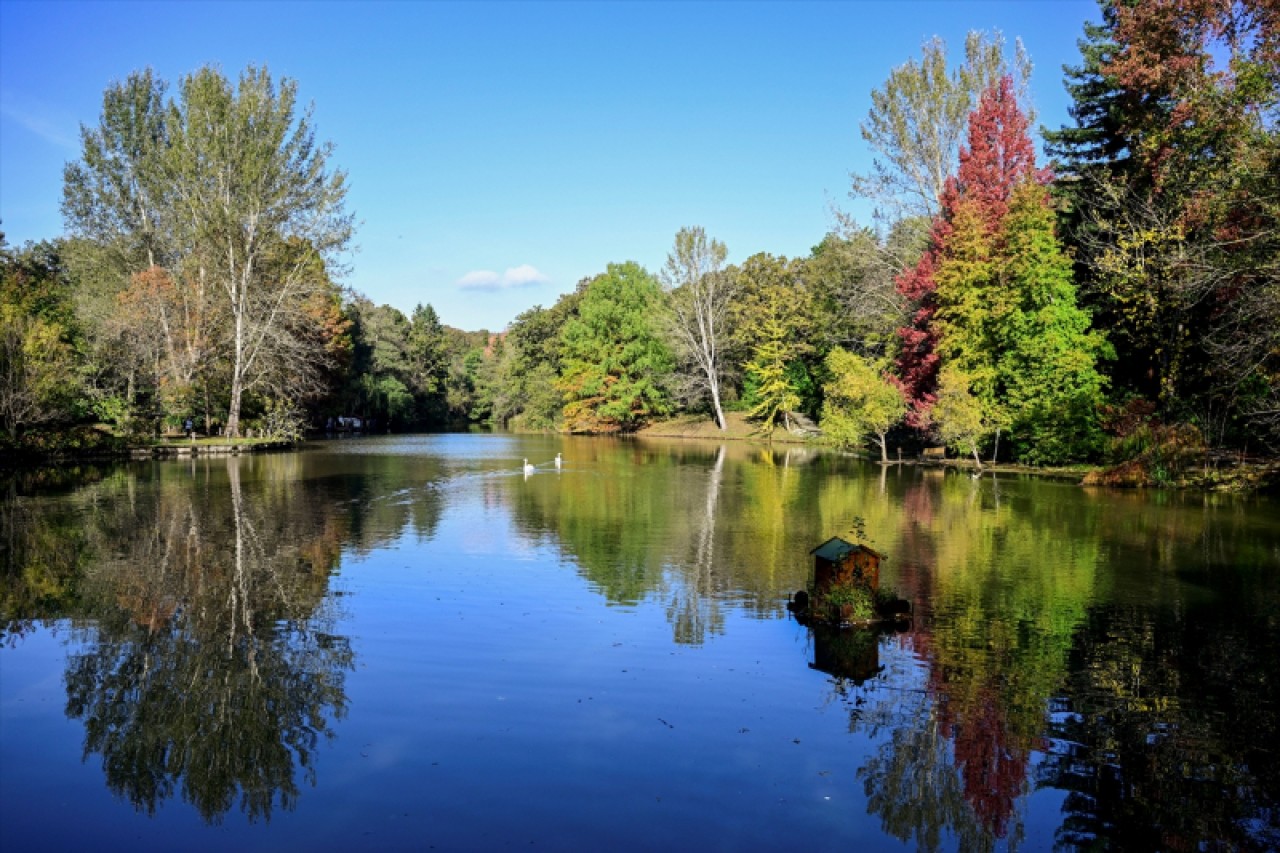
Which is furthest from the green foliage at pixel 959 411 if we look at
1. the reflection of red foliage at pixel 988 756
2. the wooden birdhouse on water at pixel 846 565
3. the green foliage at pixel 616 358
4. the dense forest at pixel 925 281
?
the green foliage at pixel 616 358

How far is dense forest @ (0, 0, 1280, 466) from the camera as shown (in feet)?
82.7

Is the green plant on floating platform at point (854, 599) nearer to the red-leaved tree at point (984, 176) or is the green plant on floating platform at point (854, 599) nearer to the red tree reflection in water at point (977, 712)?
the red tree reflection in water at point (977, 712)

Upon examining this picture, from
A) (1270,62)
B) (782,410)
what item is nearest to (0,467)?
(1270,62)

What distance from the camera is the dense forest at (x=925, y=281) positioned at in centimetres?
2522

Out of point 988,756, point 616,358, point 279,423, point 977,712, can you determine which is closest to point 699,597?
point 977,712

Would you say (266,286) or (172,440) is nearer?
(172,440)

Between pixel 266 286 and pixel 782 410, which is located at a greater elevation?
pixel 266 286

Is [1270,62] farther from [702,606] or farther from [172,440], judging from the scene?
[172,440]

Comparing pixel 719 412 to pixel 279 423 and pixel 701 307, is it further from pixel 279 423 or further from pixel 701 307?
pixel 279 423

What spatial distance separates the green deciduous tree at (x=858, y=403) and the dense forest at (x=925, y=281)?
6.5 inches

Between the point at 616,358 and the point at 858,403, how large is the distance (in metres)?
35.5

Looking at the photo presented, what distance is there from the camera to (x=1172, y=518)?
21.4 metres

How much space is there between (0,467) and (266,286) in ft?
67.2

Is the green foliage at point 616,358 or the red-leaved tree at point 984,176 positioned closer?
the red-leaved tree at point 984,176
